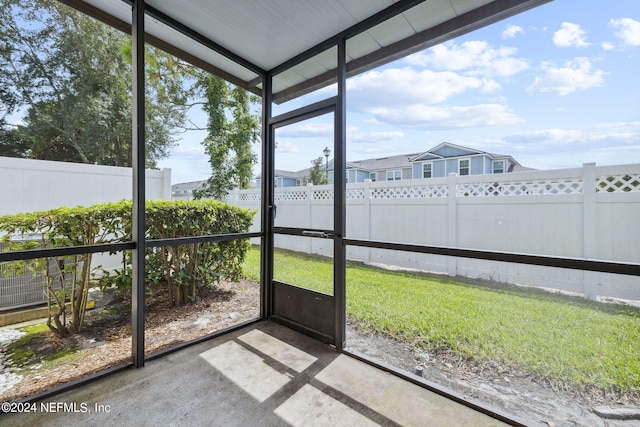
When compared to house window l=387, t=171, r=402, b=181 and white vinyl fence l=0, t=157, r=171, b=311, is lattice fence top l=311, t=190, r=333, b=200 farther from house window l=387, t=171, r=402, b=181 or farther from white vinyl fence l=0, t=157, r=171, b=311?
white vinyl fence l=0, t=157, r=171, b=311

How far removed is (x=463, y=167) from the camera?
219 cm

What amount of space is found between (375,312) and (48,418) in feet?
8.02

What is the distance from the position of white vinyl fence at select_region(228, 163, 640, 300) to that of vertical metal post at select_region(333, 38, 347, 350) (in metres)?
0.12

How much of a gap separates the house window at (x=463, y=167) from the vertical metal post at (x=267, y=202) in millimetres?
1875

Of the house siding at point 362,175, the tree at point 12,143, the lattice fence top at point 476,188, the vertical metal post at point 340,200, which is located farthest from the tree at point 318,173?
the tree at point 12,143

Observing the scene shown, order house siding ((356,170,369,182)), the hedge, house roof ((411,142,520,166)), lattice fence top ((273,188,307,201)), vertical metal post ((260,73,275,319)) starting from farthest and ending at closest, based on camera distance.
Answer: vertical metal post ((260,73,275,319))
lattice fence top ((273,188,307,201))
house siding ((356,170,369,182))
the hedge
house roof ((411,142,520,166))

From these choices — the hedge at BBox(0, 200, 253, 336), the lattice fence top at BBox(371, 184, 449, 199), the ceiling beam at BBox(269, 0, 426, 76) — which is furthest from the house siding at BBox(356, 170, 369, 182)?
the hedge at BBox(0, 200, 253, 336)

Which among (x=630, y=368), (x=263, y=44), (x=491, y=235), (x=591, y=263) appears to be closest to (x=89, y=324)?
(x=263, y=44)

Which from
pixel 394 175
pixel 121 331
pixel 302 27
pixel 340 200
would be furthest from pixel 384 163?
pixel 121 331

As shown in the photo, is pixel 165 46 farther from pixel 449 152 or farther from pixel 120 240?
pixel 449 152

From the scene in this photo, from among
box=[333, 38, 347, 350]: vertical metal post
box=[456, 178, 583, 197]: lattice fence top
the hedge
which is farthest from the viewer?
box=[333, 38, 347, 350]: vertical metal post

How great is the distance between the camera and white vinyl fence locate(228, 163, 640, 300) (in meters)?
1.64

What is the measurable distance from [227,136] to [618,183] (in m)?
3.11

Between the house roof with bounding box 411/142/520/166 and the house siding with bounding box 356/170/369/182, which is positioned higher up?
the house roof with bounding box 411/142/520/166
